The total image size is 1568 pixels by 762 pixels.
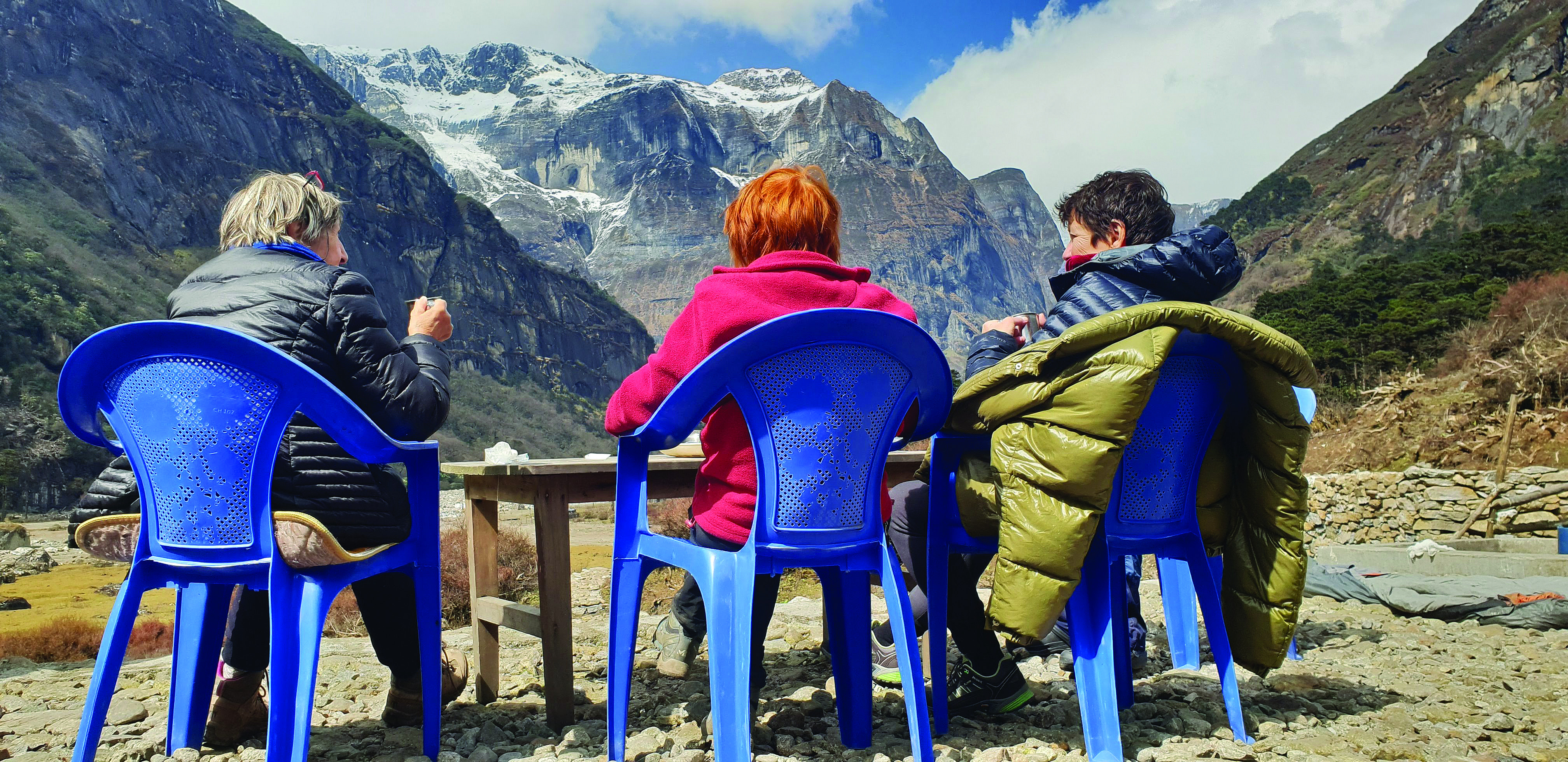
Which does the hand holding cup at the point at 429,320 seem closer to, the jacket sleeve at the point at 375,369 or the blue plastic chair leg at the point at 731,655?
the jacket sleeve at the point at 375,369

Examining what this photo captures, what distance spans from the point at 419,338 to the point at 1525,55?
283ft

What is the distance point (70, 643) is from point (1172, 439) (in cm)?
672

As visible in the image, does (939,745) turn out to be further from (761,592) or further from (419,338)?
(419,338)

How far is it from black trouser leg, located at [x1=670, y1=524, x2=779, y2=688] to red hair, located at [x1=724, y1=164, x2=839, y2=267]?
686 millimetres

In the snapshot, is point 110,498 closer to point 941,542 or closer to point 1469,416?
point 941,542

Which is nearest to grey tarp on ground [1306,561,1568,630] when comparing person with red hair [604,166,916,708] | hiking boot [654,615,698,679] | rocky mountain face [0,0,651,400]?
hiking boot [654,615,698,679]

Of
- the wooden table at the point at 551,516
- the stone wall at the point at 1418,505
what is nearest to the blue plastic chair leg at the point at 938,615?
the wooden table at the point at 551,516

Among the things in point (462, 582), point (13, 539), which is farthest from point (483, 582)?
point (13, 539)

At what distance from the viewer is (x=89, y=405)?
1.88 m

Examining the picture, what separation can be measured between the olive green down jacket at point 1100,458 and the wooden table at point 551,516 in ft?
2.89

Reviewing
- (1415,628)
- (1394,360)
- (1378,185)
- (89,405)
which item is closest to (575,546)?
(1415,628)

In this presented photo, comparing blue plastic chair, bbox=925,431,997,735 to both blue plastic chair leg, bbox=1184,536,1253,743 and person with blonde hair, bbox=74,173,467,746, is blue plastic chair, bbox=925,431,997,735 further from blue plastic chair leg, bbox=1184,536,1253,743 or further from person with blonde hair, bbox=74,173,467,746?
person with blonde hair, bbox=74,173,467,746

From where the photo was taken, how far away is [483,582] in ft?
9.16

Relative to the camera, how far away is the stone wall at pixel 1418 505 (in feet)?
27.4
